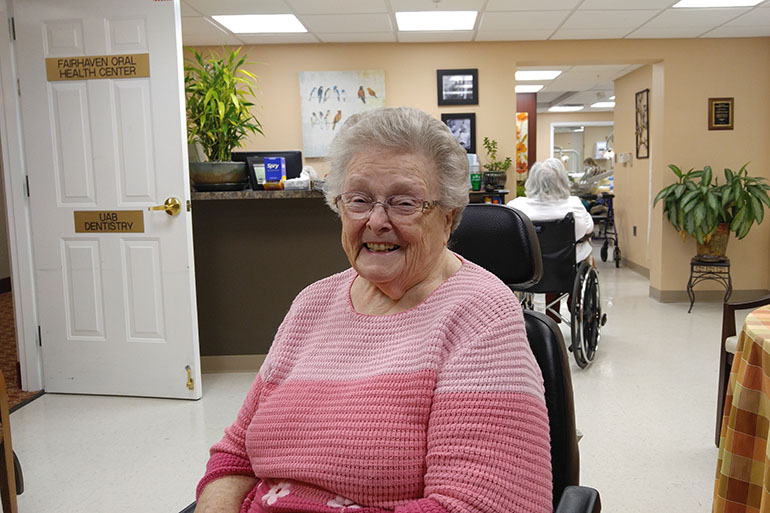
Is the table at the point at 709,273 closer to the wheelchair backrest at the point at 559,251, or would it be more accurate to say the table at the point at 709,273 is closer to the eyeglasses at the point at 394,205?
the wheelchair backrest at the point at 559,251

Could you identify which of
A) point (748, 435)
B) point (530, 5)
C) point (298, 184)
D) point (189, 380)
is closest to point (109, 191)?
point (298, 184)

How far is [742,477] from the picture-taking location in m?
1.62

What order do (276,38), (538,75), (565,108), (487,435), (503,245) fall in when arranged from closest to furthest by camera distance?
(487,435), (503,245), (276,38), (538,75), (565,108)

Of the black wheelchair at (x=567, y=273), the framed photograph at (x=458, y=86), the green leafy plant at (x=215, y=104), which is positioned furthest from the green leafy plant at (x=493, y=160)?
the green leafy plant at (x=215, y=104)

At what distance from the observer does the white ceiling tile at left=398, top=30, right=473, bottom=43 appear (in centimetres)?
567

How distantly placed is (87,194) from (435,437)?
3059mm

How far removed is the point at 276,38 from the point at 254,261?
8.93 ft

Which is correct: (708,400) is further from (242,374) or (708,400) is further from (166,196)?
(166,196)

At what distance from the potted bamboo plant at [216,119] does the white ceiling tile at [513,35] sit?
2936mm

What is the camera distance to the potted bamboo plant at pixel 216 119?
3.49 m

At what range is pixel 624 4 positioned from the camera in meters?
4.80

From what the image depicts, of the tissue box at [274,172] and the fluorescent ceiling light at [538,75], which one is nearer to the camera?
the tissue box at [274,172]

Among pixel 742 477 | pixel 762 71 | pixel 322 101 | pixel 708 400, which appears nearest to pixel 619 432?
pixel 708 400

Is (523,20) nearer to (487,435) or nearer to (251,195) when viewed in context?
(251,195)
